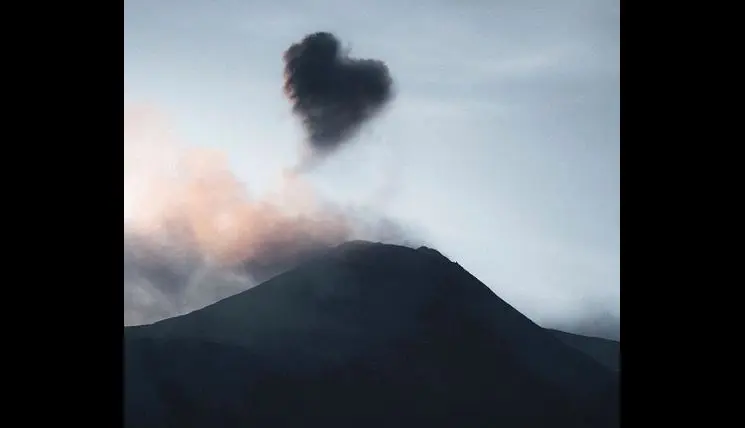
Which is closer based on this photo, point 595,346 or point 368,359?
point 368,359

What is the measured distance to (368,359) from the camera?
5812cm

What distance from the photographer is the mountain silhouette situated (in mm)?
54250

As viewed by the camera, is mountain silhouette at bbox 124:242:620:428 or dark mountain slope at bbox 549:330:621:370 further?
dark mountain slope at bbox 549:330:621:370

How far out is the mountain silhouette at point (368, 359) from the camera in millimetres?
54250

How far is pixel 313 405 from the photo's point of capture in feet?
176

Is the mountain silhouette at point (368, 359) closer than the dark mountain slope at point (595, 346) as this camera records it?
Yes
